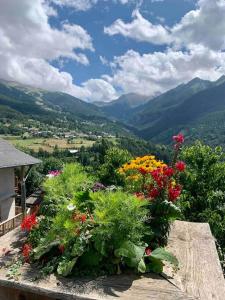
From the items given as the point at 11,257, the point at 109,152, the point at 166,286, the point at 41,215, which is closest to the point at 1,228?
the point at 109,152

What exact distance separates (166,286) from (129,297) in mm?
461

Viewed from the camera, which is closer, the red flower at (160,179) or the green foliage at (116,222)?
the green foliage at (116,222)

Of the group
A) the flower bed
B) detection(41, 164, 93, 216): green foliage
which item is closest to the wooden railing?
detection(41, 164, 93, 216): green foliage

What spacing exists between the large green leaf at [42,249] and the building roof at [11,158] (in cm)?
1433

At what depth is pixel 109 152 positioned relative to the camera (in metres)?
16.1

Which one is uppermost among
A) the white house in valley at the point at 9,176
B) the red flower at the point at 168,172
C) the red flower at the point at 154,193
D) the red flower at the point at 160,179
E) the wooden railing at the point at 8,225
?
the red flower at the point at 168,172

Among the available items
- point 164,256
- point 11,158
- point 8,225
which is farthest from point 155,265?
point 11,158

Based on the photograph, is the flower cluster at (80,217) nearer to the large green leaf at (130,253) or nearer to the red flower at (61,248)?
the red flower at (61,248)

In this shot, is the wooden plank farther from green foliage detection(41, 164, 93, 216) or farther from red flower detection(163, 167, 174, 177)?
green foliage detection(41, 164, 93, 216)

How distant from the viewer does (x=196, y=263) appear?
4691 millimetres

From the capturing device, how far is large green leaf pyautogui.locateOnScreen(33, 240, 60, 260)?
440 cm

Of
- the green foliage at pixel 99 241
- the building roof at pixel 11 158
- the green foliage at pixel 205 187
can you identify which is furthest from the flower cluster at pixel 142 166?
the building roof at pixel 11 158

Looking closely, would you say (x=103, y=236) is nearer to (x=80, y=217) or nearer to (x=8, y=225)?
(x=80, y=217)

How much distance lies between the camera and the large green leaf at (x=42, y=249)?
440 cm
